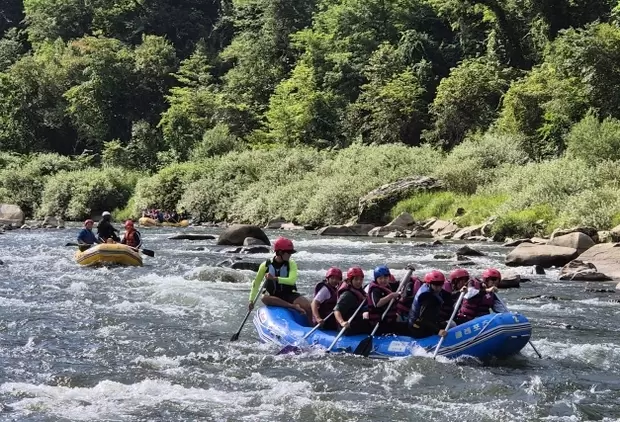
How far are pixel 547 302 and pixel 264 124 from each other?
133 ft

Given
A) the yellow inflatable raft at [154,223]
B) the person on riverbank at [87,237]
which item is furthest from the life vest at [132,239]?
the yellow inflatable raft at [154,223]

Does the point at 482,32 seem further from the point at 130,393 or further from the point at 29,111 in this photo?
the point at 130,393

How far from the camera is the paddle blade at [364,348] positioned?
9.89m

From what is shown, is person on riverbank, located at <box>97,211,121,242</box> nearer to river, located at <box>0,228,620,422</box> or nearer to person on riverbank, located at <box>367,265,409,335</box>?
river, located at <box>0,228,620,422</box>

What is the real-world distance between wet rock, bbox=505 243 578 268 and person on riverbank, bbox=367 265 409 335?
9358mm

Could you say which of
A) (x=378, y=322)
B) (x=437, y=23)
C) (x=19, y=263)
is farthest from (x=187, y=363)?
(x=437, y=23)

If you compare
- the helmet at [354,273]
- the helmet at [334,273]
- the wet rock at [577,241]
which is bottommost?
the wet rock at [577,241]

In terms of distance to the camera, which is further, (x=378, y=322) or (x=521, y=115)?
(x=521, y=115)

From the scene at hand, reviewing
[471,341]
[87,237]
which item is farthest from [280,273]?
[87,237]

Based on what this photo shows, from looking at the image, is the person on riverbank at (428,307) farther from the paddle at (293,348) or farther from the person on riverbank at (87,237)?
the person on riverbank at (87,237)

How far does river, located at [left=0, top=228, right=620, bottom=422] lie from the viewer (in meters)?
7.75

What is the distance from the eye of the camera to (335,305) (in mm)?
10469

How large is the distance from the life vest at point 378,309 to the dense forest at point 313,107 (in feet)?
46.7

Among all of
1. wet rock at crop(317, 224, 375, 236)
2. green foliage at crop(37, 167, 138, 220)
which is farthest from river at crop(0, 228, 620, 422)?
green foliage at crop(37, 167, 138, 220)
